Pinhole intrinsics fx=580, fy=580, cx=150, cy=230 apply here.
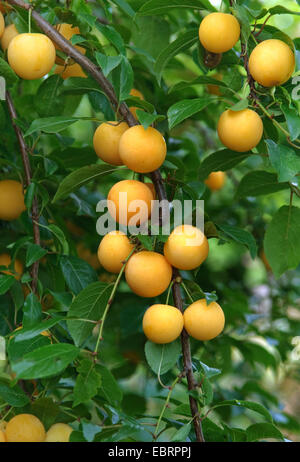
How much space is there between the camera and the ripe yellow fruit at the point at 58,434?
789 mm

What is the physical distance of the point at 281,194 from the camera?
2.00 meters

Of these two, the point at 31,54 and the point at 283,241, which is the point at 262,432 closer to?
the point at 283,241

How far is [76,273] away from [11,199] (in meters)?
0.20

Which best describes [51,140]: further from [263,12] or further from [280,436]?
[280,436]

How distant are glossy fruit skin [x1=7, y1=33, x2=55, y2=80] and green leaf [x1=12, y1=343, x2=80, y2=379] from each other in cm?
42

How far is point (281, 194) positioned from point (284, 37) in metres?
1.19

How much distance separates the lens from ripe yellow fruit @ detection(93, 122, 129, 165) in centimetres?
91

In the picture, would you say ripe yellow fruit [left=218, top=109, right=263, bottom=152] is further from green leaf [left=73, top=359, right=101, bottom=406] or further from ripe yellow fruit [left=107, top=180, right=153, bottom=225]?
green leaf [left=73, top=359, right=101, bottom=406]

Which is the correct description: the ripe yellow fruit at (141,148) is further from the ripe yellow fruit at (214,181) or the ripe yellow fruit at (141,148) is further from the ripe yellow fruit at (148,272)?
the ripe yellow fruit at (214,181)

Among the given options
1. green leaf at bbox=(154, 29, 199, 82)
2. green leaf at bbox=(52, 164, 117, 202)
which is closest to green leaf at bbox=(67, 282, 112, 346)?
green leaf at bbox=(52, 164, 117, 202)

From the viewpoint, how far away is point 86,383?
740 millimetres

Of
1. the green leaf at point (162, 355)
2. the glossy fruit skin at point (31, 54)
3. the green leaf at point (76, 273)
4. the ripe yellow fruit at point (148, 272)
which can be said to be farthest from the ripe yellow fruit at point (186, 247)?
the glossy fruit skin at point (31, 54)

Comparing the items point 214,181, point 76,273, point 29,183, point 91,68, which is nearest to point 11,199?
point 29,183
